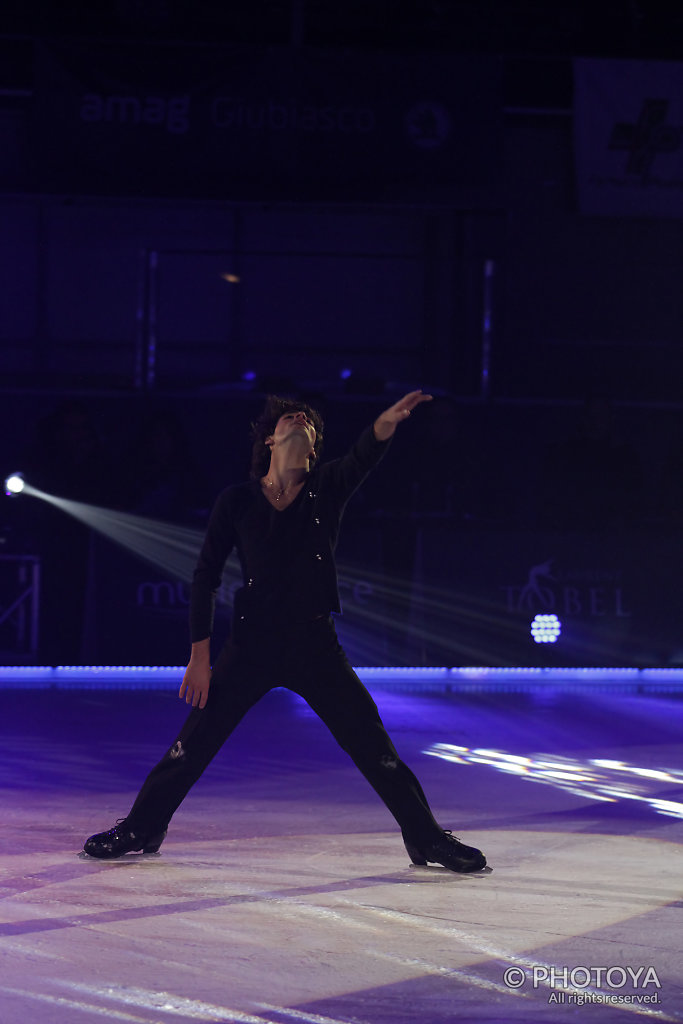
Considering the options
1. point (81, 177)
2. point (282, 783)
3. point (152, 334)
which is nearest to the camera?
point (282, 783)

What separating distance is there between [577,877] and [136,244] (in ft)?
51.9

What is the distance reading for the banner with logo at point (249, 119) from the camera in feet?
45.0

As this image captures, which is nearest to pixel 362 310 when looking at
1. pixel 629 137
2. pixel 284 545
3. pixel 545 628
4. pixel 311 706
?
pixel 629 137

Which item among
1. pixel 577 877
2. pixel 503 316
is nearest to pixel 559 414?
pixel 503 316

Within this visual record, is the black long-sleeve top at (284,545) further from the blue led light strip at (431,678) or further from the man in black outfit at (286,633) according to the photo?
the blue led light strip at (431,678)

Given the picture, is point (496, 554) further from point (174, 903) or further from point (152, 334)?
point (174, 903)

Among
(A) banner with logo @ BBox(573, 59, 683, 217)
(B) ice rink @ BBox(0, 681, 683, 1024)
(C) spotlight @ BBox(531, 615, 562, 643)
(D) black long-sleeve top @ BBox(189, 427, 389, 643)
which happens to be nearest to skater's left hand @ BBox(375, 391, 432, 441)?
(D) black long-sleeve top @ BBox(189, 427, 389, 643)

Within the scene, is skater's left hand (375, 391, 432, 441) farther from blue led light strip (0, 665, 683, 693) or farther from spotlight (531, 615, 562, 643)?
spotlight (531, 615, 562, 643)

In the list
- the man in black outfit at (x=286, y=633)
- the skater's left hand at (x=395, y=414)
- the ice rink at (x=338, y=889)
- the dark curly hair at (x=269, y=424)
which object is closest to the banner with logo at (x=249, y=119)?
the ice rink at (x=338, y=889)

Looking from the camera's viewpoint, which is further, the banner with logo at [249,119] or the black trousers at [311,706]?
the banner with logo at [249,119]

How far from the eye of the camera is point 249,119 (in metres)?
13.9

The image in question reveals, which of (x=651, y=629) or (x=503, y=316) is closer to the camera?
(x=651, y=629)

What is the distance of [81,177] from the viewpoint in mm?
13938

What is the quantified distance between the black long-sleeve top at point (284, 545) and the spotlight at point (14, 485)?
21.0ft
